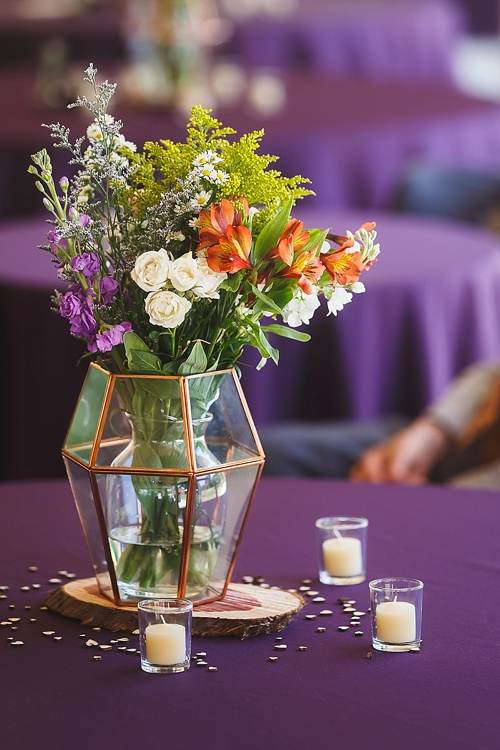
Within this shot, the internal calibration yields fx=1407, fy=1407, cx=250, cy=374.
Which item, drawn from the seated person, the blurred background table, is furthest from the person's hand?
the blurred background table

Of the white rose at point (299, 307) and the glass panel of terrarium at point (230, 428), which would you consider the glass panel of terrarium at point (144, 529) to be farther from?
the white rose at point (299, 307)

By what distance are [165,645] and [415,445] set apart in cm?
161

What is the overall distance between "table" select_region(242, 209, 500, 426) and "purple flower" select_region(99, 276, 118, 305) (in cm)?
173

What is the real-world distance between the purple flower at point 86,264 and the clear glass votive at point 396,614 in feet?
1.39

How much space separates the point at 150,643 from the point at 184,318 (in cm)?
31

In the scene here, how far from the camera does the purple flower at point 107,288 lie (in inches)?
54.0

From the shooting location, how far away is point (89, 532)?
1.50m

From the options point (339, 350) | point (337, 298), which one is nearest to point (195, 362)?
point (337, 298)

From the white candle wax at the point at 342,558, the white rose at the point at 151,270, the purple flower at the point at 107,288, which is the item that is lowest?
the white candle wax at the point at 342,558

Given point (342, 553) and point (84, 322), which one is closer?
point (84, 322)

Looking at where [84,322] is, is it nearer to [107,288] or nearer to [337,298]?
[107,288]

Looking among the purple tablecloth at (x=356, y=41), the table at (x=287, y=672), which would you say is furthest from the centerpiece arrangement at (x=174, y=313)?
the purple tablecloth at (x=356, y=41)

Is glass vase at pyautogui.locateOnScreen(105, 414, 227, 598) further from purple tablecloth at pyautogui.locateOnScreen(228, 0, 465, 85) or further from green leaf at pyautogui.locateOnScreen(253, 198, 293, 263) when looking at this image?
purple tablecloth at pyautogui.locateOnScreen(228, 0, 465, 85)

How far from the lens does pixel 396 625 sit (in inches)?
54.3
